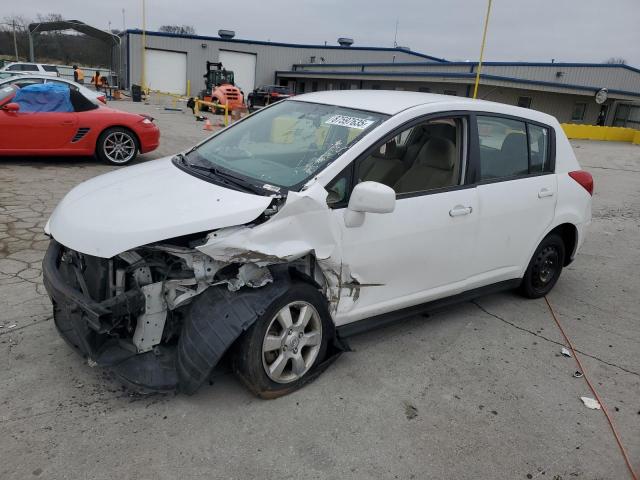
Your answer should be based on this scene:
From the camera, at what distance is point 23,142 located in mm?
7984

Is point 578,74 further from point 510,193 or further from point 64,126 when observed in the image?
point 510,193

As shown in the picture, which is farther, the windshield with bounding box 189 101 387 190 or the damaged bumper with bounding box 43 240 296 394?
the windshield with bounding box 189 101 387 190

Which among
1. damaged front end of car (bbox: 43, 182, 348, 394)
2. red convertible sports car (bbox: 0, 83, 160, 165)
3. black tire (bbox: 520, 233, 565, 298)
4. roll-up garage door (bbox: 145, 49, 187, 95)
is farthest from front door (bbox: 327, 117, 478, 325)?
roll-up garage door (bbox: 145, 49, 187, 95)

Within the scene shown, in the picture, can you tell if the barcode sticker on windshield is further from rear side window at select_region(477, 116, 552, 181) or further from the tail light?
the tail light

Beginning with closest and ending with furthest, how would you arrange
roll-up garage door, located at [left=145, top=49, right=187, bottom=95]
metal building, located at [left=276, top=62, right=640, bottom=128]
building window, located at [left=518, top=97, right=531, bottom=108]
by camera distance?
metal building, located at [left=276, top=62, right=640, bottom=128] < building window, located at [left=518, top=97, right=531, bottom=108] < roll-up garage door, located at [left=145, top=49, right=187, bottom=95]

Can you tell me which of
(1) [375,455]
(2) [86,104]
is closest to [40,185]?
(2) [86,104]

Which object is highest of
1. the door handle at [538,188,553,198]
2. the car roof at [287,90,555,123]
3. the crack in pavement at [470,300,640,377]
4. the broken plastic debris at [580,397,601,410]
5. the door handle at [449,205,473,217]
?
the car roof at [287,90,555,123]

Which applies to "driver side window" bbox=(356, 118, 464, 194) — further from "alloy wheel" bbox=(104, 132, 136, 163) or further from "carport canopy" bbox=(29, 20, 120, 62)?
"carport canopy" bbox=(29, 20, 120, 62)

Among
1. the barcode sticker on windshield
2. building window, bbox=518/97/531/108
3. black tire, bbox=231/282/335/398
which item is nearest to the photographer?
black tire, bbox=231/282/335/398

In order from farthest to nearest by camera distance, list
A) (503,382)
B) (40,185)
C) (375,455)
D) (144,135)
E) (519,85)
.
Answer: (519,85)
(144,135)
(40,185)
(503,382)
(375,455)

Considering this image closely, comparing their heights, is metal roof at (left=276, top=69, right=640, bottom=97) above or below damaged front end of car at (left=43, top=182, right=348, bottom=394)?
above

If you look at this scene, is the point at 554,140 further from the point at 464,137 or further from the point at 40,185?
the point at 40,185

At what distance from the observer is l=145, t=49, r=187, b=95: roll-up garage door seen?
3828cm

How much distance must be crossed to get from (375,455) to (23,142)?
7.67 m
